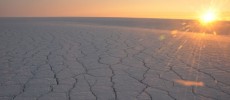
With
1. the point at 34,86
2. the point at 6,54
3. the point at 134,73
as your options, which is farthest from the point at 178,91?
the point at 6,54

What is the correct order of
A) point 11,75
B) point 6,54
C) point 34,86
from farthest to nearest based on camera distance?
point 6,54
point 11,75
point 34,86

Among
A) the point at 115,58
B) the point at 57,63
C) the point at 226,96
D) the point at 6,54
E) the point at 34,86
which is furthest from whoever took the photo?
the point at 6,54

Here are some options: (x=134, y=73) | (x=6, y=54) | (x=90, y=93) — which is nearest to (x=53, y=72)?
(x=90, y=93)

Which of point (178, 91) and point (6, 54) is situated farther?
point (6, 54)

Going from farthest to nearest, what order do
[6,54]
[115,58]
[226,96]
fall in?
[6,54] → [115,58] → [226,96]

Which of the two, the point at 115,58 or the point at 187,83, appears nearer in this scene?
the point at 187,83

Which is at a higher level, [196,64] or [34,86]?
[196,64]

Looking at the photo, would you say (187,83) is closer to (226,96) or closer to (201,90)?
(201,90)

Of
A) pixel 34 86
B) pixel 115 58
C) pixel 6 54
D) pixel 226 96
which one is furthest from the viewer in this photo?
pixel 6 54

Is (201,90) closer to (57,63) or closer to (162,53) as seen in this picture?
(162,53)
